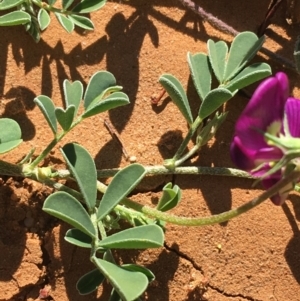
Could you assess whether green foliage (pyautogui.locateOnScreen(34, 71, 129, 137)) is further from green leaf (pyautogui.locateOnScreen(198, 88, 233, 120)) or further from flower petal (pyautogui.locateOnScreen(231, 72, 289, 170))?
flower petal (pyautogui.locateOnScreen(231, 72, 289, 170))

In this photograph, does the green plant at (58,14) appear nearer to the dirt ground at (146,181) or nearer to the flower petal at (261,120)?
the dirt ground at (146,181)

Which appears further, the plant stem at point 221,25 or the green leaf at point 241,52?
the plant stem at point 221,25

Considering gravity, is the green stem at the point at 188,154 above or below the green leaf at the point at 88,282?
above

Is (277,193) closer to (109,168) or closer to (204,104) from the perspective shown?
(204,104)

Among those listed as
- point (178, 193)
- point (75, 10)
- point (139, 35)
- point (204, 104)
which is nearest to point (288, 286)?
point (178, 193)

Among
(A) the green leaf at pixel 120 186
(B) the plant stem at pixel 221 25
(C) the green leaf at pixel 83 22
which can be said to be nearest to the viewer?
(A) the green leaf at pixel 120 186

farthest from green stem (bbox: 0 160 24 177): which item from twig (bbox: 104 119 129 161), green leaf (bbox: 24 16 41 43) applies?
green leaf (bbox: 24 16 41 43)

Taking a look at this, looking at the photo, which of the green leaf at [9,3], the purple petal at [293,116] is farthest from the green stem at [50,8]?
the purple petal at [293,116]

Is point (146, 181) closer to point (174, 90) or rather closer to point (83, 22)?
point (174, 90)
